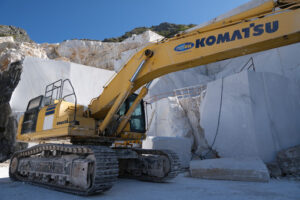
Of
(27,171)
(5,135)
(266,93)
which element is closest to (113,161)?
(27,171)

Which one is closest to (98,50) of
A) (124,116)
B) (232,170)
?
(124,116)

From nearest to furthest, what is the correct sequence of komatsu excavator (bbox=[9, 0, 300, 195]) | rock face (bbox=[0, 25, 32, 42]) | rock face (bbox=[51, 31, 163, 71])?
komatsu excavator (bbox=[9, 0, 300, 195])
rock face (bbox=[51, 31, 163, 71])
rock face (bbox=[0, 25, 32, 42])


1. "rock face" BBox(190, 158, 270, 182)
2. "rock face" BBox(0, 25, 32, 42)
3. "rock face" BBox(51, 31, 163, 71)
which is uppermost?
"rock face" BBox(0, 25, 32, 42)

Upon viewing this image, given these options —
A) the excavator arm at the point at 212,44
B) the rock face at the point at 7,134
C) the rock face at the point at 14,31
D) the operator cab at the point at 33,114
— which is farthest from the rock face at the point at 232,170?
the rock face at the point at 14,31

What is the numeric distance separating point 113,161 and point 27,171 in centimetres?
267

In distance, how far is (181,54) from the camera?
4078 mm

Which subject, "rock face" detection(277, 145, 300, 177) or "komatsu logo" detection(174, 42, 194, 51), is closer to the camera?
"komatsu logo" detection(174, 42, 194, 51)

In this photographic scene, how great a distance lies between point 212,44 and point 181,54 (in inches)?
23.2

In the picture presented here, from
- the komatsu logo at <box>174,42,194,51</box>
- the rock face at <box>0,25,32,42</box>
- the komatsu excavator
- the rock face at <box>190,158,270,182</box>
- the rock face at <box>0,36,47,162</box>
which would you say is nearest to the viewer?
the komatsu excavator

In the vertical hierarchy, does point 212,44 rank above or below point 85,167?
above

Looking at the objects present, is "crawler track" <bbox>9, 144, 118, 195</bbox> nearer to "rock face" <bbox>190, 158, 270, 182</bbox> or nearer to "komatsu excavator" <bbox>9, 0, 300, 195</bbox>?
"komatsu excavator" <bbox>9, 0, 300, 195</bbox>

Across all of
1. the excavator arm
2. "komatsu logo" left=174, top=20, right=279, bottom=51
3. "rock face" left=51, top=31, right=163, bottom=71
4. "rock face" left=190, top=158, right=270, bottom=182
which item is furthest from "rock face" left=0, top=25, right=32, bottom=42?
"komatsu logo" left=174, top=20, right=279, bottom=51

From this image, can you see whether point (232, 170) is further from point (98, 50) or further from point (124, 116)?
point (98, 50)

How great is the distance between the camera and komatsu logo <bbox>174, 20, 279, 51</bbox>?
3.43m
